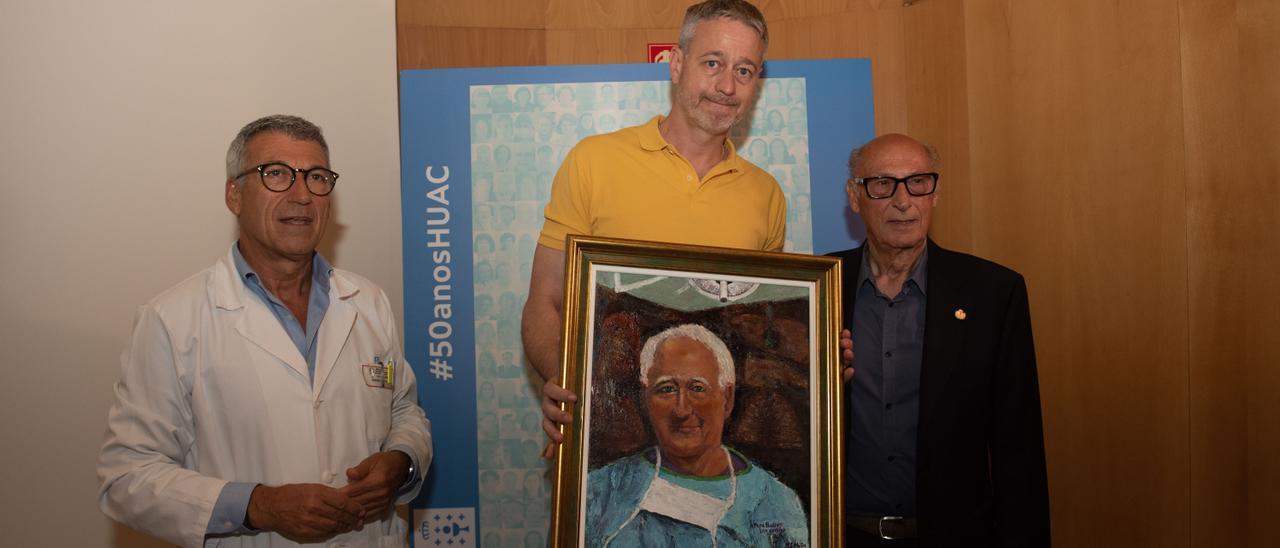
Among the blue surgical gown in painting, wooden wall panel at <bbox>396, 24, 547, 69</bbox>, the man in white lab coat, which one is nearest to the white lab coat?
the man in white lab coat

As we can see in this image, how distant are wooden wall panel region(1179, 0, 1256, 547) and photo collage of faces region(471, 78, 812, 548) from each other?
1.49 m

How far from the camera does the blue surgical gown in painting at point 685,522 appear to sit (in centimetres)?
229

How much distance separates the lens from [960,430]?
300 centimetres

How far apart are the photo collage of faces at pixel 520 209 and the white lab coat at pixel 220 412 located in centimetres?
108

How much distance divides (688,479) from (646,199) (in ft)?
3.58

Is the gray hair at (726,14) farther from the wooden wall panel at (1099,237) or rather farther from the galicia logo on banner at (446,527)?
the galicia logo on banner at (446,527)

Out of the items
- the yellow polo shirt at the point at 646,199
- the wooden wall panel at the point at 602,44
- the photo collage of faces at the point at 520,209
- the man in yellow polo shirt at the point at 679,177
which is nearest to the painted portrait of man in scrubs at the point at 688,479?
the man in yellow polo shirt at the point at 679,177

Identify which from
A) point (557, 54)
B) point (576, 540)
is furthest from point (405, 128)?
point (576, 540)

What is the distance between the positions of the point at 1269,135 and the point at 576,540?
108 inches

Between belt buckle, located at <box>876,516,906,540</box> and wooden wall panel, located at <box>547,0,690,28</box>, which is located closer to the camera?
belt buckle, located at <box>876,516,906,540</box>

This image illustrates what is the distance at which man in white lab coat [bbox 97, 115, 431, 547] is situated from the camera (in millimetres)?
2576

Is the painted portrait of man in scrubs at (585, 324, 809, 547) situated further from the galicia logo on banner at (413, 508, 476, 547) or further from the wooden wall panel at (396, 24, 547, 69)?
the wooden wall panel at (396, 24, 547, 69)

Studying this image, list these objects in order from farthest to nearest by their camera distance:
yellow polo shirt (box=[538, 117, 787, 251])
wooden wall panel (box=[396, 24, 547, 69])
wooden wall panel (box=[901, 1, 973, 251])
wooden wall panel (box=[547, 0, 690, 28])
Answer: wooden wall panel (box=[547, 0, 690, 28])
wooden wall panel (box=[396, 24, 547, 69])
wooden wall panel (box=[901, 1, 973, 251])
yellow polo shirt (box=[538, 117, 787, 251])

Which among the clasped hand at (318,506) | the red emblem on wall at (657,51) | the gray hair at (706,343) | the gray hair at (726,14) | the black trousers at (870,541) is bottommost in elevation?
the black trousers at (870,541)
